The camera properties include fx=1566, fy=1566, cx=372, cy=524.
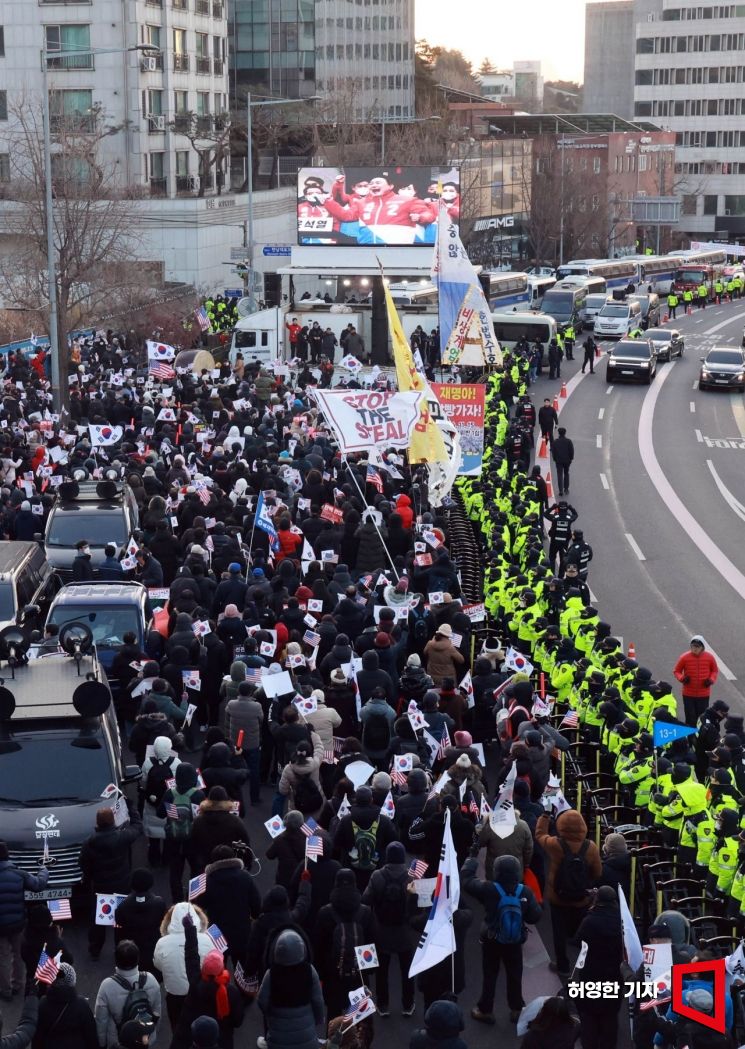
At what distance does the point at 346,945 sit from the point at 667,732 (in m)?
4.41

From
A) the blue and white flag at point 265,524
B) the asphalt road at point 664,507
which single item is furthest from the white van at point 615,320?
the blue and white flag at point 265,524

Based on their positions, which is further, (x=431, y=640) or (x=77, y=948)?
(x=431, y=640)

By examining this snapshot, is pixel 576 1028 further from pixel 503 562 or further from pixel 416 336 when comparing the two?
pixel 416 336

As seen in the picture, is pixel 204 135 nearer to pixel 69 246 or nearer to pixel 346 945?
pixel 69 246

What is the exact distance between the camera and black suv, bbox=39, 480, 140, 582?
20.7 m

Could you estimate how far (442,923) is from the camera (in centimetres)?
998

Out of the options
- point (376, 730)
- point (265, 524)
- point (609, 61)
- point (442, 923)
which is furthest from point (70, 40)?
point (609, 61)

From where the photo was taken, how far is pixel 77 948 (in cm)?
1222

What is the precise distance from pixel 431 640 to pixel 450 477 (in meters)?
6.51

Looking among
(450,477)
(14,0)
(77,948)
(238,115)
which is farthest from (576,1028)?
(238,115)

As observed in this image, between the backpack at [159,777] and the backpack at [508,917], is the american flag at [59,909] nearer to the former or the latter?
the backpack at [159,777]

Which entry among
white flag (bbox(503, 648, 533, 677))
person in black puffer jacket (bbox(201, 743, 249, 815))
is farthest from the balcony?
person in black puffer jacket (bbox(201, 743, 249, 815))

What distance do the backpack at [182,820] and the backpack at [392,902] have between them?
81.0 inches

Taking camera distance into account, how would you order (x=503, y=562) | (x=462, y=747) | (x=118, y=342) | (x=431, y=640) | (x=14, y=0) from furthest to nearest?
(x=14, y=0)
(x=118, y=342)
(x=503, y=562)
(x=431, y=640)
(x=462, y=747)
